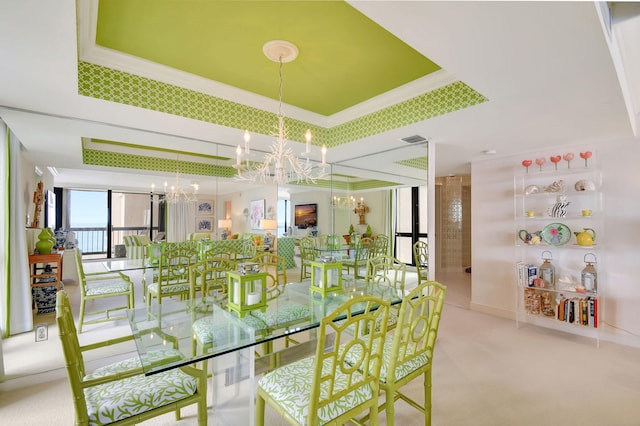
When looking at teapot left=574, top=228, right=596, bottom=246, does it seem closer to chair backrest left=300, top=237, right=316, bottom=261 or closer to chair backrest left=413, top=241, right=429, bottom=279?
chair backrest left=413, top=241, right=429, bottom=279

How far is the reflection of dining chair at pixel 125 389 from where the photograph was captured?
1.22 meters

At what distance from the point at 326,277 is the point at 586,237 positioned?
10.2ft

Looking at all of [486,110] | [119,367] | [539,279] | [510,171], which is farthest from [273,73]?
[539,279]

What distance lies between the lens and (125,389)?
1415 mm

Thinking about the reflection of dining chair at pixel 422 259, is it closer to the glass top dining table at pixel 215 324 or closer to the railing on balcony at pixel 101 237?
the glass top dining table at pixel 215 324

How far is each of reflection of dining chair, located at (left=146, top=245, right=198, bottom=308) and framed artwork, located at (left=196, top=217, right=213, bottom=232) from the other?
0.37m

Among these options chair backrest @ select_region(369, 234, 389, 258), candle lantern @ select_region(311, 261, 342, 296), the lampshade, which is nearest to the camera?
candle lantern @ select_region(311, 261, 342, 296)

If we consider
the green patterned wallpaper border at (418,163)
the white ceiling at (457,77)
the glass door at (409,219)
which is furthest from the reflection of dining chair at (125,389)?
the green patterned wallpaper border at (418,163)

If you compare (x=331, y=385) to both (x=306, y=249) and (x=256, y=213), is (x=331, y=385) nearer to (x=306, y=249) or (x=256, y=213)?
(x=256, y=213)

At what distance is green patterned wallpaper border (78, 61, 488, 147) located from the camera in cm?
224

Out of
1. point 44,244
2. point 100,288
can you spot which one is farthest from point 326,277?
point 44,244

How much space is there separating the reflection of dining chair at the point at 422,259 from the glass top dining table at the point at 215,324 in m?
1.18

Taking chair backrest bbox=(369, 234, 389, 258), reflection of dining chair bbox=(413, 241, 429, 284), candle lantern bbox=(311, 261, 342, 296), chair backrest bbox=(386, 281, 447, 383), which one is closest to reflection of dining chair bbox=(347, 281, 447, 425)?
chair backrest bbox=(386, 281, 447, 383)

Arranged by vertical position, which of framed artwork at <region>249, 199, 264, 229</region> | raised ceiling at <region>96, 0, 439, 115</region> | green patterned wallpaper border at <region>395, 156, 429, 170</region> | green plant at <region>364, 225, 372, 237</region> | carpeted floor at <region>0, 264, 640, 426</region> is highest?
raised ceiling at <region>96, 0, 439, 115</region>
